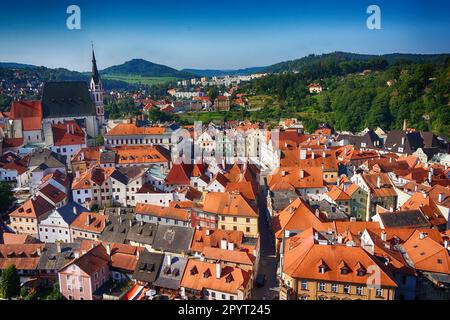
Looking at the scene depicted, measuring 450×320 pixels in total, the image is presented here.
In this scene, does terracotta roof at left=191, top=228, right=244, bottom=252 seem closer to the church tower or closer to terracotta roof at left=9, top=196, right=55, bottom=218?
terracotta roof at left=9, top=196, right=55, bottom=218

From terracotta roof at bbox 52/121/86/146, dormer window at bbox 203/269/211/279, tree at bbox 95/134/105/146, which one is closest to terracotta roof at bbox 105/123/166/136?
terracotta roof at bbox 52/121/86/146

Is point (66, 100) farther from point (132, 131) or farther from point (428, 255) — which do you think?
point (428, 255)

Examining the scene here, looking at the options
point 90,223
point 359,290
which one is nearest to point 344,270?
point 359,290

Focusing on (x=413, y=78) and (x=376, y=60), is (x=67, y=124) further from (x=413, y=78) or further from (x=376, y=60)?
(x=376, y=60)

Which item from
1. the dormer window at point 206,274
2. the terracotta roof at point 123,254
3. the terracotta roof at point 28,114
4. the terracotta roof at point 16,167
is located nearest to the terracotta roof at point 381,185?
the dormer window at point 206,274

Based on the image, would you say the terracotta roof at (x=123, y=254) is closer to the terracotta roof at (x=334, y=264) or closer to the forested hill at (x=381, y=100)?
the terracotta roof at (x=334, y=264)
